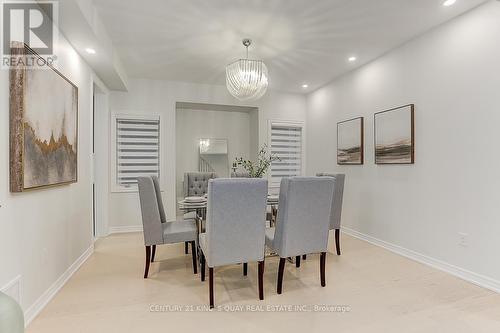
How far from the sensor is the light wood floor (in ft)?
6.17

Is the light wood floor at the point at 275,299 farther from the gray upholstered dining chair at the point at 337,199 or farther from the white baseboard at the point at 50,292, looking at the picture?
the gray upholstered dining chair at the point at 337,199

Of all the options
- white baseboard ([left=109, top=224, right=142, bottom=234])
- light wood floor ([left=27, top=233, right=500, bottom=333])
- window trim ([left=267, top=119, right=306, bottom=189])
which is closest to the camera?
light wood floor ([left=27, top=233, right=500, bottom=333])

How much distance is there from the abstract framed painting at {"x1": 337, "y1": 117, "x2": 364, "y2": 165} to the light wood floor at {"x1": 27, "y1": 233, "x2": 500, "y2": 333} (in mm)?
1611

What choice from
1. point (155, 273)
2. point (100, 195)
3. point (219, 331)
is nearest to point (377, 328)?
point (219, 331)

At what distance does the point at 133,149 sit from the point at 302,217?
3.53 m

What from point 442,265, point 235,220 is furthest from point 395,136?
point 235,220

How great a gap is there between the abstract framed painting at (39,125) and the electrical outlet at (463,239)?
3.91 m

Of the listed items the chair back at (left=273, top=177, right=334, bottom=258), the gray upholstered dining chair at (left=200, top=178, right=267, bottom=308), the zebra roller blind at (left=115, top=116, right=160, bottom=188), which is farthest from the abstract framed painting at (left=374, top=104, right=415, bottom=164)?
the zebra roller blind at (left=115, top=116, right=160, bottom=188)

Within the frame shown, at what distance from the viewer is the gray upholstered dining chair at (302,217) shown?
228 centimetres

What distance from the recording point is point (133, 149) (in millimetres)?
4656

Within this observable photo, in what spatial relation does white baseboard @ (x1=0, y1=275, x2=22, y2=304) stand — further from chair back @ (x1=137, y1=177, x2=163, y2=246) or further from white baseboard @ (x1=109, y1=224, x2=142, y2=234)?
white baseboard @ (x1=109, y1=224, x2=142, y2=234)

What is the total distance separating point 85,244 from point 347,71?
4.60 metres

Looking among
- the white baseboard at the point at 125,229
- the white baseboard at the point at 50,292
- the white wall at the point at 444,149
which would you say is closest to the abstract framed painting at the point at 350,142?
the white wall at the point at 444,149

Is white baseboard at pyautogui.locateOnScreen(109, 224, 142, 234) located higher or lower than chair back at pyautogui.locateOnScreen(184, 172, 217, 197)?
lower
